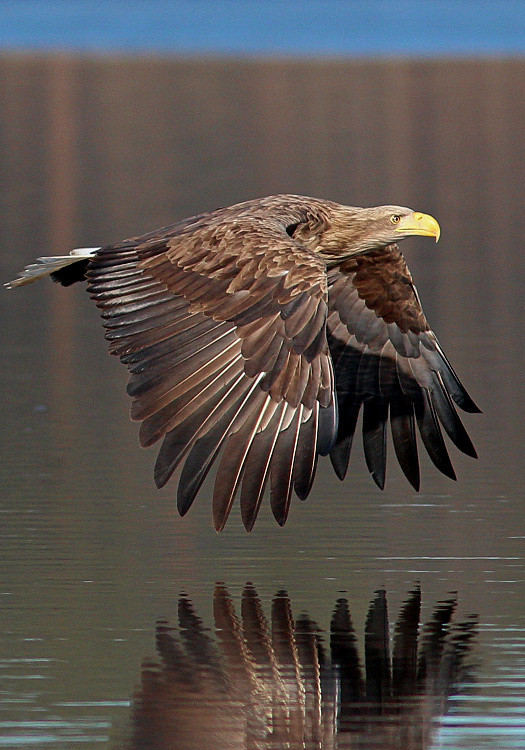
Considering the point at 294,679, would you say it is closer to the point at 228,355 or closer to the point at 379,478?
the point at 228,355

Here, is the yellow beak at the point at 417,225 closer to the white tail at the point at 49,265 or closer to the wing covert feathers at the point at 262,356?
the wing covert feathers at the point at 262,356

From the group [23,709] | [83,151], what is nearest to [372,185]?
[83,151]

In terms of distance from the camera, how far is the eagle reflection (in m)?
5.44

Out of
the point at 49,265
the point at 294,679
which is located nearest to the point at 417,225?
the point at 49,265

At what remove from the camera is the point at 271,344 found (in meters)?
7.26

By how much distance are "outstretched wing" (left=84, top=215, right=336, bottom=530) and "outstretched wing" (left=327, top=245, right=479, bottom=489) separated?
124 centimetres

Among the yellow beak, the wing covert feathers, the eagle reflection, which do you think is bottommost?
the eagle reflection

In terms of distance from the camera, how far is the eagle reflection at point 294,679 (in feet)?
17.8

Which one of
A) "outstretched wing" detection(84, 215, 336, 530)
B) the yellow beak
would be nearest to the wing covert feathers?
"outstretched wing" detection(84, 215, 336, 530)

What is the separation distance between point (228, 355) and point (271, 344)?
170 millimetres

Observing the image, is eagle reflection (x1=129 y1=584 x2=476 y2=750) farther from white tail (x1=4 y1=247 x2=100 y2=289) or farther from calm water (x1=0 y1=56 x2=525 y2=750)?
white tail (x1=4 y1=247 x2=100 y2=289)

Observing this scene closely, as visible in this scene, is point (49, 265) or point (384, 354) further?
point (384, 354)

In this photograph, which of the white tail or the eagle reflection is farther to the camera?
the white tail

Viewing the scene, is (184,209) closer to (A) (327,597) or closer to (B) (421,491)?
(B) (421,491)
